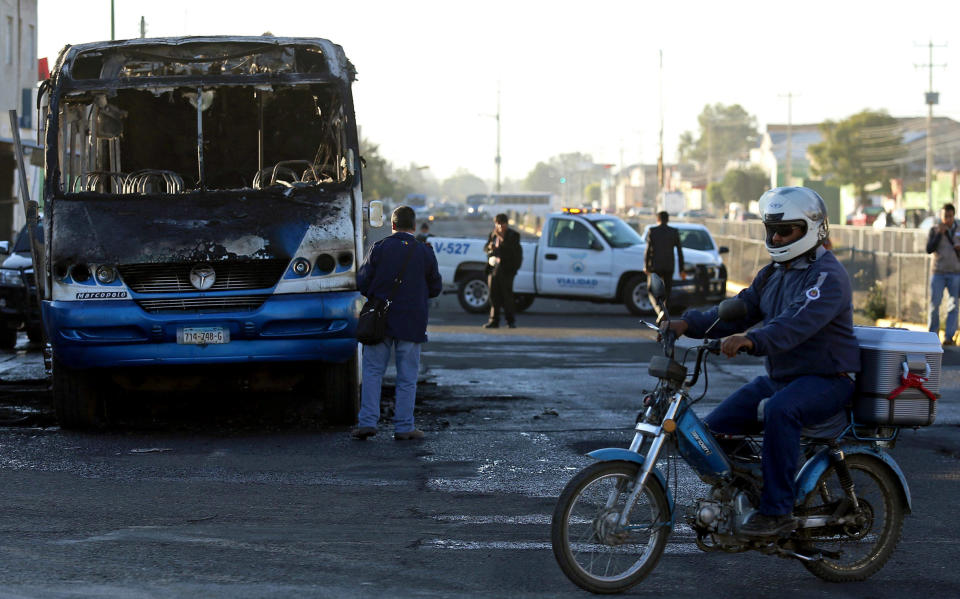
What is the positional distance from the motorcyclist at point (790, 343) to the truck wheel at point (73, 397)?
612cm

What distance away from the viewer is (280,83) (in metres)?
11.2

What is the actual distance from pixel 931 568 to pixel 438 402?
6550 mm

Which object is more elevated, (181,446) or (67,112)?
(67,112)

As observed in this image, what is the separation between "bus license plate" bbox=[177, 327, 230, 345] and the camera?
10.4 m

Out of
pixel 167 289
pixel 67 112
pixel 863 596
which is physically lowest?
pixel 863 596

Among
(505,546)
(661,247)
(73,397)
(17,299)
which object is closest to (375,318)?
(73,397)

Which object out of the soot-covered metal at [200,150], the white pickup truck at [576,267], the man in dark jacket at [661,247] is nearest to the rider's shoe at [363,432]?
the soot-covered metal at [200,150]

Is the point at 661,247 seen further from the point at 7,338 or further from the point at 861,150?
the point at 861,150

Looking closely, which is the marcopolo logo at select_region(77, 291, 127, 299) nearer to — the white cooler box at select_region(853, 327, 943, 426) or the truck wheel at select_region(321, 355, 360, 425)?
the truck wheel at select_region(321, 355, 360, 425)

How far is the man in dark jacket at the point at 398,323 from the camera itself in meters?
10.4

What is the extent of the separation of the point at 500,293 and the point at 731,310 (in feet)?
51.9

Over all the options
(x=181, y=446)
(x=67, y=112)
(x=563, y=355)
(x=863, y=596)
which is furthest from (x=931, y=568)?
(x=563, y=355)

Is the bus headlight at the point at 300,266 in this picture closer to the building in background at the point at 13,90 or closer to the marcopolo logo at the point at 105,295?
the marcopolo logo at the point at 105,295

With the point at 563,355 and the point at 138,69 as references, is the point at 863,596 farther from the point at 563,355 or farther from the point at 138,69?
the point at 563,355
